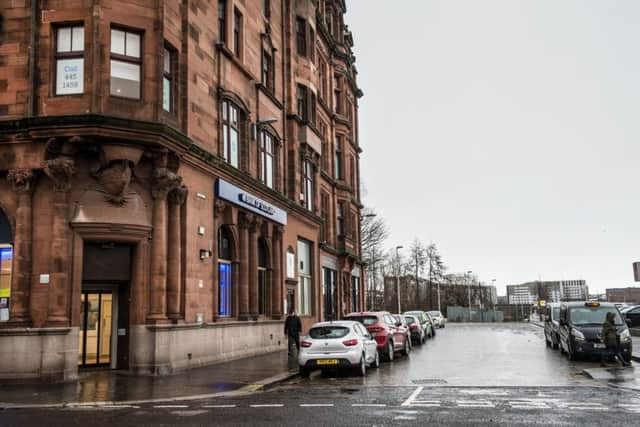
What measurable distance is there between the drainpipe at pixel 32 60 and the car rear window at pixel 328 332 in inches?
386

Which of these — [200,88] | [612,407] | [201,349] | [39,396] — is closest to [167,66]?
[200,88]

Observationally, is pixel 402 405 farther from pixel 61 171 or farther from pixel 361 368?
pixel 61 171

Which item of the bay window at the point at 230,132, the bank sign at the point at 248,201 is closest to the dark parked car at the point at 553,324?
the bank sign at the point at 248,201

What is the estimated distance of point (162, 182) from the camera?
19281 mm

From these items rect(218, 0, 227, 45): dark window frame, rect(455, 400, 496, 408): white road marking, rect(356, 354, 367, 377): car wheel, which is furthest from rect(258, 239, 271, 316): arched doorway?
rect(455, 400, 496, 408): white road marking

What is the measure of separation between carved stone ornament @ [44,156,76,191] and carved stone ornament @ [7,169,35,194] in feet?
1.78

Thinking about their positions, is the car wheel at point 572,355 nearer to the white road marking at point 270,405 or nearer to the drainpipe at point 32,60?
the white road marking at point 270,405

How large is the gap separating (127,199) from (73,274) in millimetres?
2507

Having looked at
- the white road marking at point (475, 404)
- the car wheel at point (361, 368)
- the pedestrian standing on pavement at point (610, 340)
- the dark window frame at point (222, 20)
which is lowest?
the white road marking at point (475, 404)

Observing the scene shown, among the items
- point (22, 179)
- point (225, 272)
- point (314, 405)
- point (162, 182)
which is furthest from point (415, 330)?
A: point (314, 405)

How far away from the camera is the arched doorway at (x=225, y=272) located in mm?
24250

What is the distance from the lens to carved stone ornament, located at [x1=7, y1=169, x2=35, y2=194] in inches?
712

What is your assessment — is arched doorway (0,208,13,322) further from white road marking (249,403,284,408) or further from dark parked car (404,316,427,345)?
dark parked car (404,316,427,345)

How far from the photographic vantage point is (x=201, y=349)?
834 inches
